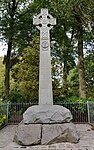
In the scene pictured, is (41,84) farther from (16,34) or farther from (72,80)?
(72,80)

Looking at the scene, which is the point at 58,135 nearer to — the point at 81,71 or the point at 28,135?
the point at 28,135

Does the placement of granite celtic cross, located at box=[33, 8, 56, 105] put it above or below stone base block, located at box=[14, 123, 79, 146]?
above

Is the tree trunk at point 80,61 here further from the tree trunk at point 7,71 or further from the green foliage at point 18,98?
the tree trunk at point 7,71

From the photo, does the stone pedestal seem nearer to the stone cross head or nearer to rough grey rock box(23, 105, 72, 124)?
rough grey rock box(23, 105, 72, 124)

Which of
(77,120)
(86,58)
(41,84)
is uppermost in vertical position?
Result: (86,58)

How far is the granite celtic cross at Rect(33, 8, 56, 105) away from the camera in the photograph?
24.8 feet

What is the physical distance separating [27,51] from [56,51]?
482 centimetres

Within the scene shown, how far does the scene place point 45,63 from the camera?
7.88m

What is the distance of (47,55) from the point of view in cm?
796

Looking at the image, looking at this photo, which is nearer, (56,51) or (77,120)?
→ (77,120)

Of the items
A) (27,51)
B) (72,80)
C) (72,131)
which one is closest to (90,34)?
(27,51)

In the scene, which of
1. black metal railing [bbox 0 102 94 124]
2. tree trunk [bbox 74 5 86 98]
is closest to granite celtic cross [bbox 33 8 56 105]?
black metal railing [bbox 0 102 94 124]

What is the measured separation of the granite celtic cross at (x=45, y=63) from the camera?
757 cm

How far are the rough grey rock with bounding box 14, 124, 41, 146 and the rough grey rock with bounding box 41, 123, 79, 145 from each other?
0.19 m
